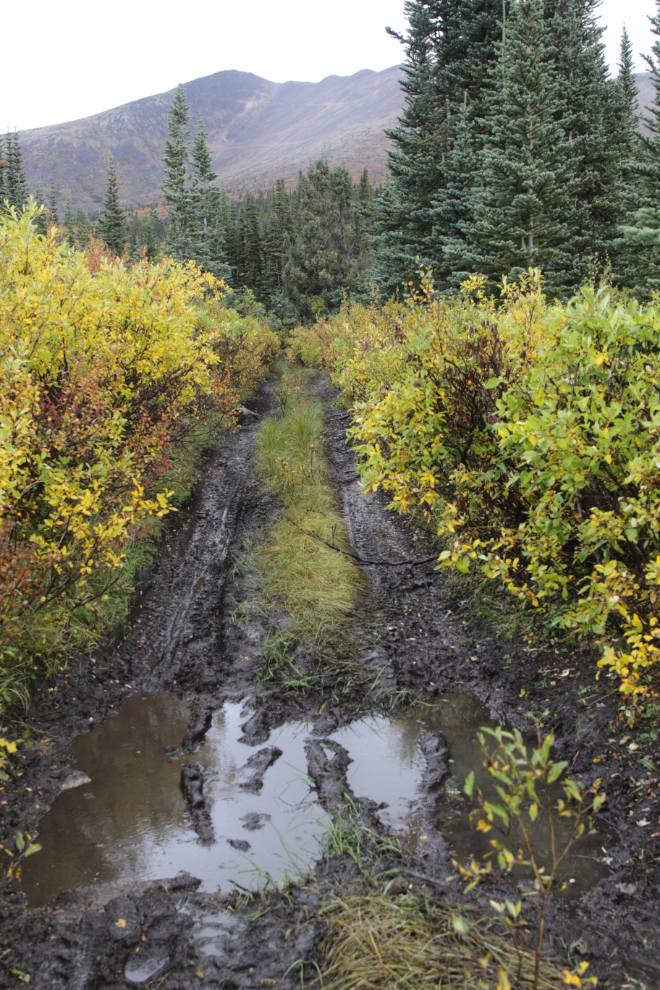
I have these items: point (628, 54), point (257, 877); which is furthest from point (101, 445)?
point (628, 54)

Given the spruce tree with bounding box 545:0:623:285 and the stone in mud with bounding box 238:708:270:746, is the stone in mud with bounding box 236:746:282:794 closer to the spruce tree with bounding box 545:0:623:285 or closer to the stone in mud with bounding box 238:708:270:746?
the stone in mud with bounding box 238:708:270:746

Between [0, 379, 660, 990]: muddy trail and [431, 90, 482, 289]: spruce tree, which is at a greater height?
[431, 90, 482, 289]: spruce tree

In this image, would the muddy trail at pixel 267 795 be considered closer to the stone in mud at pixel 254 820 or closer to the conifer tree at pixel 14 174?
the stone in mud at pixel 254 820

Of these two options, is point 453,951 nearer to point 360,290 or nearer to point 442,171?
point 442,171

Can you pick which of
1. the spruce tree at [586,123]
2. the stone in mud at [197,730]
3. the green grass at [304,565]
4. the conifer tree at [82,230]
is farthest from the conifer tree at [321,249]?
the stone in mud at [197,730]

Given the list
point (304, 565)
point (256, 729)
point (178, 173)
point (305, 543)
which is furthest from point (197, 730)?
point (178, 173)

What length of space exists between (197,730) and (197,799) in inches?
28.8

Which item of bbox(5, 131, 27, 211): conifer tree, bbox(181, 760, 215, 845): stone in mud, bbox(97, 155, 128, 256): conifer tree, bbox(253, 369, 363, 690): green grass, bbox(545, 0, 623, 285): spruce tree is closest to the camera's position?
bbox(181, 760, 215, 845): stone in mud

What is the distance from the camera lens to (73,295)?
5.57 meters

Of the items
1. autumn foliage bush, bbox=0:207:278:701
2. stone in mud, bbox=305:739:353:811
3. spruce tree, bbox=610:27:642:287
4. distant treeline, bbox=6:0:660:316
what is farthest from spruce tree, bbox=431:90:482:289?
stone in mud, bbox=305:739:353:811

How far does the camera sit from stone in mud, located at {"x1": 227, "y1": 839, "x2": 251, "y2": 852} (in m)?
3.24

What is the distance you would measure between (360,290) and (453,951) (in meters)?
35.4

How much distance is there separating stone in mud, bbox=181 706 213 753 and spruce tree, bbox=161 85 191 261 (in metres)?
39.4

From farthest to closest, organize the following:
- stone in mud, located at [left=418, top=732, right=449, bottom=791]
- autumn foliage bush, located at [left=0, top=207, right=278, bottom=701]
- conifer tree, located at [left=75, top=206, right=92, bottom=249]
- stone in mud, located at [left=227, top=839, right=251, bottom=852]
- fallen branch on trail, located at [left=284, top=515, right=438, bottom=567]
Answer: conifer tree, located at [left=75, top=206, right=92, bottom=249]
fallen branch on trail, located at [left=284, top=515, right=438, bottom=567]
autumn foliage bush, located at [left=0, top=207, right=278, bottom=701]
stone in mud, located at [left=418, top=732, right=449, bottom=791]
stone in mud, located at [left=227, top=839, right=251, bottom=852]
